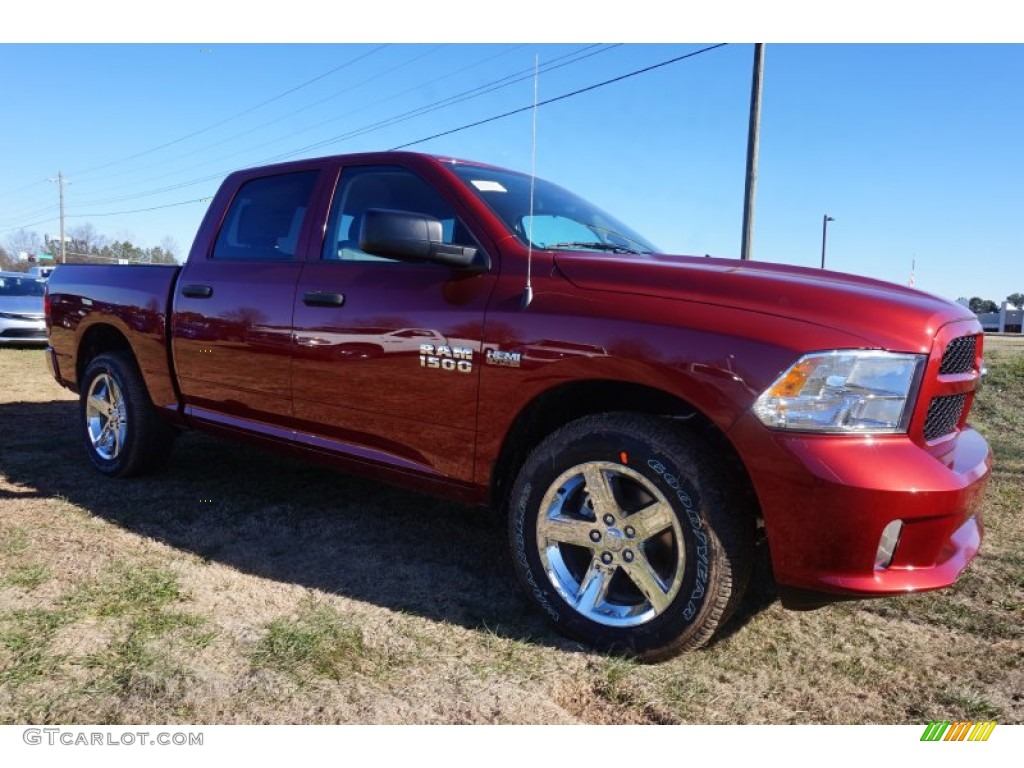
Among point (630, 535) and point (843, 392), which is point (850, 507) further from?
point (630, 535)

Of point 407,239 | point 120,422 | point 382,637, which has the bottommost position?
point 382,637

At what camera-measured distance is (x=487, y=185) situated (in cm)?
318

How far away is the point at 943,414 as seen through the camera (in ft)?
7.77

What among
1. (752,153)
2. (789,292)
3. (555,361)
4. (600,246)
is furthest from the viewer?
(752,153)

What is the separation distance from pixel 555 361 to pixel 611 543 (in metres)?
0.66

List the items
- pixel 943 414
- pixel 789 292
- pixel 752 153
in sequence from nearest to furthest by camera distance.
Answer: pixel 789 292, pixel 943 414, pixel 752 153

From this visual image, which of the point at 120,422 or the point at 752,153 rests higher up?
the point at 752,153

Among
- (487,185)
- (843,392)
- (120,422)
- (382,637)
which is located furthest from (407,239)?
(120,422)

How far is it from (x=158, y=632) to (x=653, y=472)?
1795 mm

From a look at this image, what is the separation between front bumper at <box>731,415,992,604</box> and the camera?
204 centimetres

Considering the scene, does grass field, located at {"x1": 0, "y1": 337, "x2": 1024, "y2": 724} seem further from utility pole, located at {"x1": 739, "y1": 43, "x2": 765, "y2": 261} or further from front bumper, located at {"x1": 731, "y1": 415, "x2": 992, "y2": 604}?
utility pole, located at {"x1": 739, "y1": 43, "x2": 765, "y2": 261}

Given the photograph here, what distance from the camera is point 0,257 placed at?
85.9m

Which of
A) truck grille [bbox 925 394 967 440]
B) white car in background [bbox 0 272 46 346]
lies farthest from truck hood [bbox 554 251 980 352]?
white car in background [bbox 0 272 46 346]

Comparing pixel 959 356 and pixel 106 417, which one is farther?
pixel 106 417
